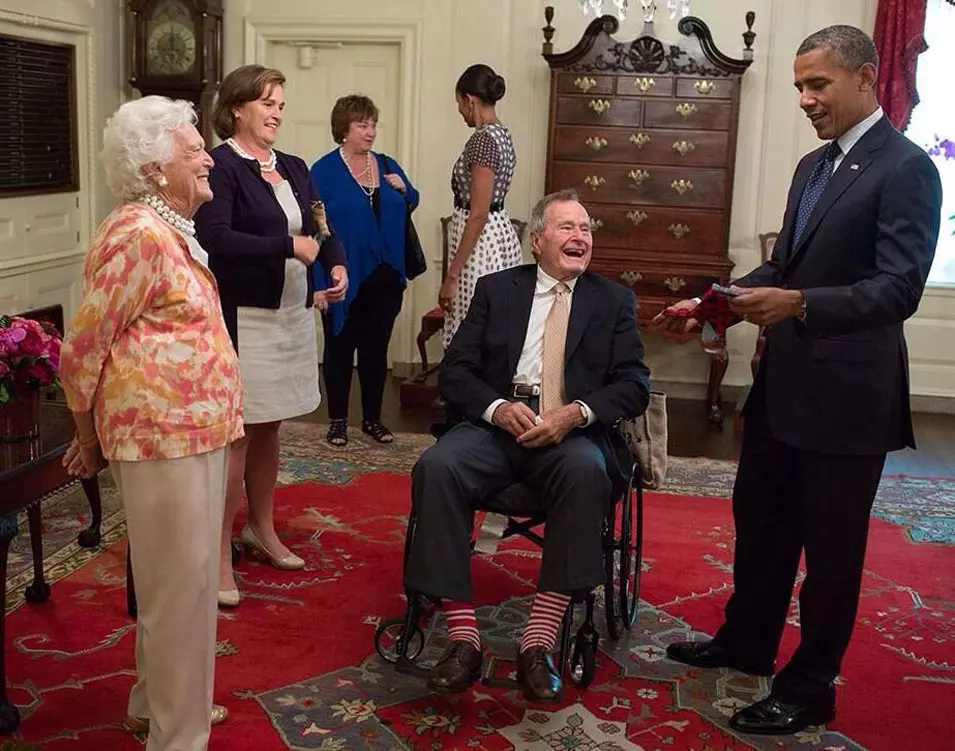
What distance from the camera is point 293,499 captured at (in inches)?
177

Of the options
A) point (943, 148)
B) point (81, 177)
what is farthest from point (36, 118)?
point (943, 148)

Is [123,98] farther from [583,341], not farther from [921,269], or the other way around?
[921,269]

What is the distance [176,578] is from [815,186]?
1.73 meters

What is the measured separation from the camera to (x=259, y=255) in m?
3.28

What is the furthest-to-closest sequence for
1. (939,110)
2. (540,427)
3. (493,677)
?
1. (939,110)
2. (540,427)
3. (493,677)

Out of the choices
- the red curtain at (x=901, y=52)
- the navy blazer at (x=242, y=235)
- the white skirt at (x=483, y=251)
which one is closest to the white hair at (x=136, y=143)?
the navy blazer at (x=242, y=235)

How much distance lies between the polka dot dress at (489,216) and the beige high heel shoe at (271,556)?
5.79 feet

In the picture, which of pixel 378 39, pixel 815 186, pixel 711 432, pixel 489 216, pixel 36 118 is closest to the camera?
pixel 815 186

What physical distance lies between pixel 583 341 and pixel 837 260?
81 centimetres

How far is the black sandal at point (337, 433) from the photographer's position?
5277 mm

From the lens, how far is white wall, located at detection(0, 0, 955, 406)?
6473mm

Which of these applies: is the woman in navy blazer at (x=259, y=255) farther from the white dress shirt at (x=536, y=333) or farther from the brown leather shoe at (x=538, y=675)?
the brown leather shoe at (x=538, y=675)

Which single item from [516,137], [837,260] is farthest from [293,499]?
[516,137]

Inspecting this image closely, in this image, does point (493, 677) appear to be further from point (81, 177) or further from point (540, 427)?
point (81, 177)
